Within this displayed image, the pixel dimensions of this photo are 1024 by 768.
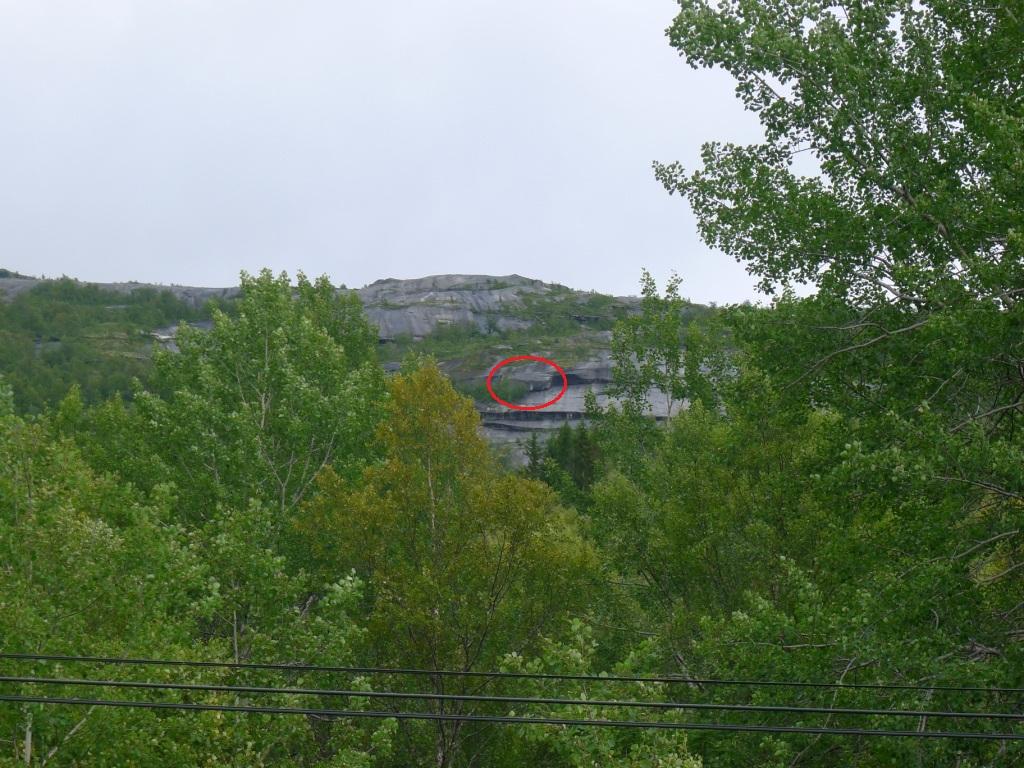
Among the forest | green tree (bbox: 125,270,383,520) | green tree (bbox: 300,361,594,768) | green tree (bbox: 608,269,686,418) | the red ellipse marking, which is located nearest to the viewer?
the forest

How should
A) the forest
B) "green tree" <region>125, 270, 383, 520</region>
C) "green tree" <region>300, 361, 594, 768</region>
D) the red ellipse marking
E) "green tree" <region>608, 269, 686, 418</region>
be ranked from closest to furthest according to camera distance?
1. the forest
2. "green tree" <region>300, 361, 594, 768</region>
3. "green tree" <region>125, 270, 383, 520</region>
4. "green tree" <region>608, 269, 686, 418</region>
5. the red ellipse marking

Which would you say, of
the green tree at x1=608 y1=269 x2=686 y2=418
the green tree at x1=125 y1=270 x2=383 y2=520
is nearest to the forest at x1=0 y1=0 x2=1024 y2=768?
the green tree at x1=125 y1=270 x2=383 y2=520

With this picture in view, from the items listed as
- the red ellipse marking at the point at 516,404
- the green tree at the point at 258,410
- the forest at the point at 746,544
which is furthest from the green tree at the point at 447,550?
the red ellipse marking at the point at 516,404

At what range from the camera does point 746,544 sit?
902 inches

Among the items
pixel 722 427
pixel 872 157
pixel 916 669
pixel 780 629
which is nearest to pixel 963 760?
pixel 916 669

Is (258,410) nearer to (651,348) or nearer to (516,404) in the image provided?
(651,348)

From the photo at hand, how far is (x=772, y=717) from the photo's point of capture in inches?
612

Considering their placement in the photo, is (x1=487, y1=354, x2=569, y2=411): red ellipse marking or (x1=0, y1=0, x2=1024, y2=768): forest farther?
(x1=487, y1=354, x2=569, y2=411): red ellipse marking

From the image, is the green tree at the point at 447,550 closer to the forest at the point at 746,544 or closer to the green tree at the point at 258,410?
the forest at the point at 746,544

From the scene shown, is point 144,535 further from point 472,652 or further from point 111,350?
point 111,350

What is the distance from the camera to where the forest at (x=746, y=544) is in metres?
12.8

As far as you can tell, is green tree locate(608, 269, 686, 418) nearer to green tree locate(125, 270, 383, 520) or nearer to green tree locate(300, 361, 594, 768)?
green tree locate(125, 270, 383, 520)

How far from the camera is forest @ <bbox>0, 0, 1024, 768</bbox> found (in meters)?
12.8

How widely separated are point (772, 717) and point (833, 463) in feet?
12.6
